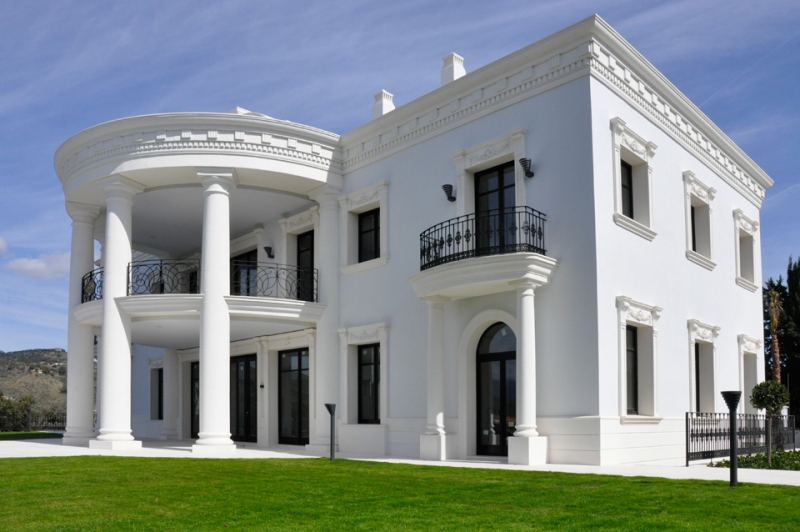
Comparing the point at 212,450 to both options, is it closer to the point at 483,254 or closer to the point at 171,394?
the point at 483,254

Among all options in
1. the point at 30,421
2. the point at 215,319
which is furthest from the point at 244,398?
the point at 30,421

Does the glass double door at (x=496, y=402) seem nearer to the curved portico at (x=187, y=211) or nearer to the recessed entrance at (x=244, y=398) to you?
the curved portico at (x=187, y=211)

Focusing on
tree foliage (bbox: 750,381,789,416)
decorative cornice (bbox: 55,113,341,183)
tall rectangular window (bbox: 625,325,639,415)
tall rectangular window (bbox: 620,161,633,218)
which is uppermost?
decorative cornice (bbox: 55,113,341,183)

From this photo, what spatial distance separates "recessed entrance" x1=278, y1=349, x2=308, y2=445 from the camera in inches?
801

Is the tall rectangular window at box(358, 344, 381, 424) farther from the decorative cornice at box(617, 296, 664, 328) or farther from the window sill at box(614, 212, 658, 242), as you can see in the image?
the window sill at box(614, 212, 658, 242)

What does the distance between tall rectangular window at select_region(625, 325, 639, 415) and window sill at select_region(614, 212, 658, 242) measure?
181cm

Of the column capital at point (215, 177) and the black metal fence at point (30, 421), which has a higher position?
the column capital at point (215, 177)

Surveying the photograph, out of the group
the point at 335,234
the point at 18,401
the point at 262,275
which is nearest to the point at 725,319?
the point at 335,234

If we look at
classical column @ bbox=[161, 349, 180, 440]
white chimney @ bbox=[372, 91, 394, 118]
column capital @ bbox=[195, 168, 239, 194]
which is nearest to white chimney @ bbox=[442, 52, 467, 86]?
white chimney @ bbox=[372, 91, 394, 118]

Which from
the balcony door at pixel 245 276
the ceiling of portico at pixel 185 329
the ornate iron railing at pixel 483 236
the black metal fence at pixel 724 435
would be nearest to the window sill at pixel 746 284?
the black metal fence at pixel 724 435

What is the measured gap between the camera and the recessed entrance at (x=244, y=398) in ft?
72.0

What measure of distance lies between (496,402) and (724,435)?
16.1ft

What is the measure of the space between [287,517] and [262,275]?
14.2 meters

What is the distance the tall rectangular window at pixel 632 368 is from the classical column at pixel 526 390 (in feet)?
7.18
